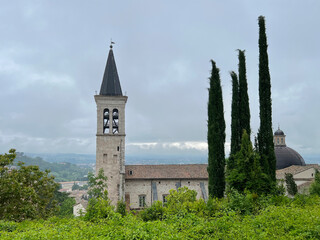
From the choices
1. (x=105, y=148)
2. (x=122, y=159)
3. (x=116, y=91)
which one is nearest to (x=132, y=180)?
(x=122, y=159)

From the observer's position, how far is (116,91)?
108 ft

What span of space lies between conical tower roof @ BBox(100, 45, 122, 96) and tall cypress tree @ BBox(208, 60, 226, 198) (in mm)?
17358

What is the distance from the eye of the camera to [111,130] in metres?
32.1

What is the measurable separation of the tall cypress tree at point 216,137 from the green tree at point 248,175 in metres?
1.43

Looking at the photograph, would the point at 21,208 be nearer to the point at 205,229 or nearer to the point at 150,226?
the point at 150,226

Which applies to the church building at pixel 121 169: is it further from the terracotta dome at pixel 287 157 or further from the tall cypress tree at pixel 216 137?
the terracotta dome at pixel 287 157

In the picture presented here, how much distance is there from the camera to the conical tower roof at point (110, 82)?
3256 centimetres

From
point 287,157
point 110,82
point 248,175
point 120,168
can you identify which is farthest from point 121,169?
point 287,157

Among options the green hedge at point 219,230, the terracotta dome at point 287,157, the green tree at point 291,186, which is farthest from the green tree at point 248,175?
the terracotta dome at point 287,157

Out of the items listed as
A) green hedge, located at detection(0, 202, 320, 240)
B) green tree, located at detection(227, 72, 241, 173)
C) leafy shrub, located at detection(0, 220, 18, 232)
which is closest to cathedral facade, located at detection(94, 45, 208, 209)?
green tree, located at detection(227, 72, 241, 173)

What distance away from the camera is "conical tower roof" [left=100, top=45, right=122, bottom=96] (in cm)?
3256

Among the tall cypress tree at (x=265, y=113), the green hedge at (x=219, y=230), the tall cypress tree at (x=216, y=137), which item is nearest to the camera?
the green hedge at (x=219, y=230)

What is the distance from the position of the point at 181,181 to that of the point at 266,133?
16897 millimetres

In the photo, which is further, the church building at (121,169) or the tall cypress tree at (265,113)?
the church building at (121,169)
